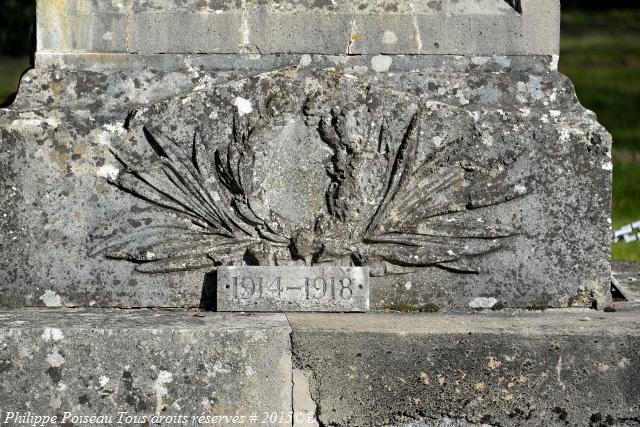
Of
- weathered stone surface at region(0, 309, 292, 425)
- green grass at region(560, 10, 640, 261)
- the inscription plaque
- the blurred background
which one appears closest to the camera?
weathered stone surface at region(0, 309, 292, 425)

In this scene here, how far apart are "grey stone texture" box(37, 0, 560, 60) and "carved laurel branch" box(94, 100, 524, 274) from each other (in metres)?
0.36

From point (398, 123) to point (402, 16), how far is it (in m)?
0.48

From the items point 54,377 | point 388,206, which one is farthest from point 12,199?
point 388,206

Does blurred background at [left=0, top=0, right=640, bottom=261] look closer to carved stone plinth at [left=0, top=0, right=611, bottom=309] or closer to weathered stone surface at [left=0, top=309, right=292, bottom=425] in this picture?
carved stone plinth at [left=0, top=0, right=611, bottom=309]

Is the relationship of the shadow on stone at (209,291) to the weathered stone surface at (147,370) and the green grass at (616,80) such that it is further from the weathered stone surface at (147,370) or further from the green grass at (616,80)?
the green grass at (616,80)

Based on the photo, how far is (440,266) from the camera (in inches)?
234

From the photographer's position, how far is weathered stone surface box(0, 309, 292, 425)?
213 inches

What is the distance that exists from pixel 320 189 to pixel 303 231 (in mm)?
198

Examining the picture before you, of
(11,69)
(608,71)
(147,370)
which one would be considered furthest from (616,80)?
(147,370)

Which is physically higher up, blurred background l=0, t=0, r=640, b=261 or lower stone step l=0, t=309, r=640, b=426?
blurred background l=0, t=0, r=640, b=261

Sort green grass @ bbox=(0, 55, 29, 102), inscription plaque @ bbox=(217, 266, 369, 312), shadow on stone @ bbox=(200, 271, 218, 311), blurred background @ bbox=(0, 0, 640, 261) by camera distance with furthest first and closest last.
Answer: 1. green grass @ bbox=(0, 55, 29, 102)
2. blurred background @ bbox=(0, 0, 640, 261)
3. shadow on stone @ bbox=(200, 271, 218, 311)
4. inscription plaque @ bbox=(217, 266, 369, 312)

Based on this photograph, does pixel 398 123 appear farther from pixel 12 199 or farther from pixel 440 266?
pixel 12 199

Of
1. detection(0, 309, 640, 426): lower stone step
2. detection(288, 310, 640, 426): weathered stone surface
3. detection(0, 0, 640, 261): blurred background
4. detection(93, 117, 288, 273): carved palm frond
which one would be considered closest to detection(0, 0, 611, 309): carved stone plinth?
detection(93, 117, 288, 273): carved palm frond

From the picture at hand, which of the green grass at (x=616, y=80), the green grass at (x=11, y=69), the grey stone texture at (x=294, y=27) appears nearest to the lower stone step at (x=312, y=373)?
the grey stone texture at (x=294, y=27)
